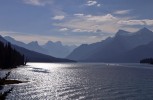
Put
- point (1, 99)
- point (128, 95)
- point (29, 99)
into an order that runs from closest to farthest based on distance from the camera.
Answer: point (1, 99) < point (29, 99) < point (128, 95)

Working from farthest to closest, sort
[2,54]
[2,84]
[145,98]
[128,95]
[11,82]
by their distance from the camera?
[2,54]
[11,82]
[2,84]
[128,95]
[145,98]

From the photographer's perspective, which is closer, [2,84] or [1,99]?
[1,99]

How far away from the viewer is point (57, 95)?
90.1 m

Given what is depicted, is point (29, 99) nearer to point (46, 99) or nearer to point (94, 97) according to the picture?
point (46, 99)

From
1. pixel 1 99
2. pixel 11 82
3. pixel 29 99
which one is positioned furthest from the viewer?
pixel 11 82

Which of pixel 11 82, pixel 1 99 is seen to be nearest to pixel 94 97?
pixel 1 99

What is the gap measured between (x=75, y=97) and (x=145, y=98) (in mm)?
20438

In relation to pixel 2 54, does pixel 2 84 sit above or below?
below

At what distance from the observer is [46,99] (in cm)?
8238

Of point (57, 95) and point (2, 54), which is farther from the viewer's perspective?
point (2, 54)

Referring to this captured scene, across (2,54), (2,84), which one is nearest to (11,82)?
(2,84)

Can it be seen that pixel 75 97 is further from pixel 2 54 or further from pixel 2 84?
pixel 2 54

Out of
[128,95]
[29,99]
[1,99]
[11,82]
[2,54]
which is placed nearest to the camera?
[1,99]

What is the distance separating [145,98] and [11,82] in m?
56.2
